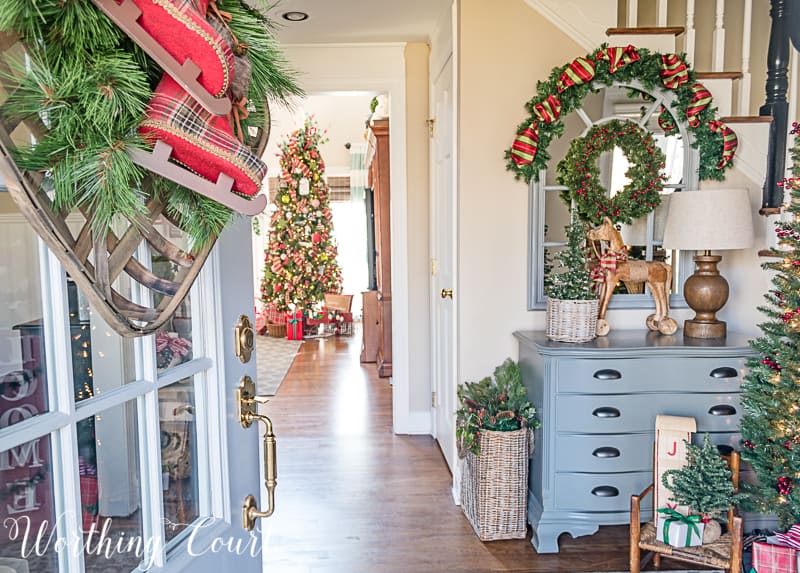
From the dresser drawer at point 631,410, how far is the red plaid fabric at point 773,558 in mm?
592

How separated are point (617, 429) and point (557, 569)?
0.64 meters

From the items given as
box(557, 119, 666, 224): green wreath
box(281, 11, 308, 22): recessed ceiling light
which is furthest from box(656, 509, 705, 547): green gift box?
box(281, 11, 308, 22): recessed ceiling light

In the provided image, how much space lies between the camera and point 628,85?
2.69 metres

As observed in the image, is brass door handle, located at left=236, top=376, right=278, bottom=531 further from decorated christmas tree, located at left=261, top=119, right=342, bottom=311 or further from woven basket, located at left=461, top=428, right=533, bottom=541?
decorated christmas tree, located at left=261, top=119, right=342, bottom=311

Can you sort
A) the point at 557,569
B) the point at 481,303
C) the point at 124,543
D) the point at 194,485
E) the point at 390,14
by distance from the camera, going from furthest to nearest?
the point at 390,14 < the point at 481,303 < the point at 557,569 < the point at 194,485 < the point at 124,543

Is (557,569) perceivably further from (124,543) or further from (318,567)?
(124,543)

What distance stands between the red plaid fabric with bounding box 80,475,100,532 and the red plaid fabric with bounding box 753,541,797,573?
2.03 m

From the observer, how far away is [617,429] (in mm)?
2383

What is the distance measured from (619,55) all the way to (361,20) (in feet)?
4.92

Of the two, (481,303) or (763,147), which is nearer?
(763,147)

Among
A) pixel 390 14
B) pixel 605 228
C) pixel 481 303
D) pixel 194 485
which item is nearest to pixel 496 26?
pixel 390 14

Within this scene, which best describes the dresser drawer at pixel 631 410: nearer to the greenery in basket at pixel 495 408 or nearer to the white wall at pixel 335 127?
the greenery in basket at pixel 495 408

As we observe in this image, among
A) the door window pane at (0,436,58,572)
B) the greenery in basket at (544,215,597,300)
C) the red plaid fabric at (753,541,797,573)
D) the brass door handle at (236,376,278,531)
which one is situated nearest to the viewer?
the door window pane at (0,436,58,572)

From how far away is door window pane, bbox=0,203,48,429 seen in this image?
0.65m
